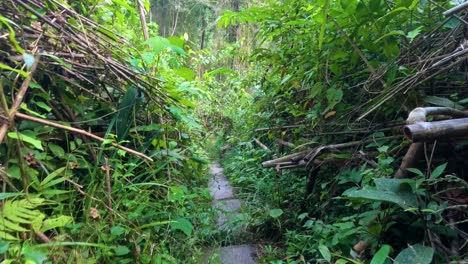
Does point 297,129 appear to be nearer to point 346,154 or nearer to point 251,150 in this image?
point 346,154

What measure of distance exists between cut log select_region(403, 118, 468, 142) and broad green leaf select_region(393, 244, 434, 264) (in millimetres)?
363

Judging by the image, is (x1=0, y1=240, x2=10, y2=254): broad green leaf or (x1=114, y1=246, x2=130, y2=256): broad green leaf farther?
(x1=114, y1=246, x2=130, y2=256): broad green leaf

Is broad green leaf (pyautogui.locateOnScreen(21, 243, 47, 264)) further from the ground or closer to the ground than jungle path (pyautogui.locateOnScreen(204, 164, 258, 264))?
further from the ground

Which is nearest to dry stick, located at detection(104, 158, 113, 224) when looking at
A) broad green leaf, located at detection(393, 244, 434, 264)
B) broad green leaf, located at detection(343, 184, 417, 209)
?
broad green leaf, located at detection(343, 184, 417, 209)

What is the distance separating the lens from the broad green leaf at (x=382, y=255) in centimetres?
106

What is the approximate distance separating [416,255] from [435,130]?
42 cm

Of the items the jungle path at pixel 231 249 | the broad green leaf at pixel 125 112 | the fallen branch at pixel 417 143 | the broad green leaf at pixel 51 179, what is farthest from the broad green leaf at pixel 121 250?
the fallen branch at pixel 417 143

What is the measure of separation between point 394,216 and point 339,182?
1.35 ft

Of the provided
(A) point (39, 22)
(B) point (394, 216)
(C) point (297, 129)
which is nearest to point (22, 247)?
(A) point (39, 22)

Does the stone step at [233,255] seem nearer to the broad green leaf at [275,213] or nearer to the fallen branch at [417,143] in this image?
the broad green leaf at [275,213]

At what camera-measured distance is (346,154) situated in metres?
1.64

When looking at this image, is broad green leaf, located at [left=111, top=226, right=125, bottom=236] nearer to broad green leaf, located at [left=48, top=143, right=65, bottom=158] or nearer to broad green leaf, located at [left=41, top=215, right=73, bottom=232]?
→ broad green leaf, located at [left=41, top=215, right=73, bottom=232]

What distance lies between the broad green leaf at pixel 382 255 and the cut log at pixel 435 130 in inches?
15.7

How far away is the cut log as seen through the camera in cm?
99
